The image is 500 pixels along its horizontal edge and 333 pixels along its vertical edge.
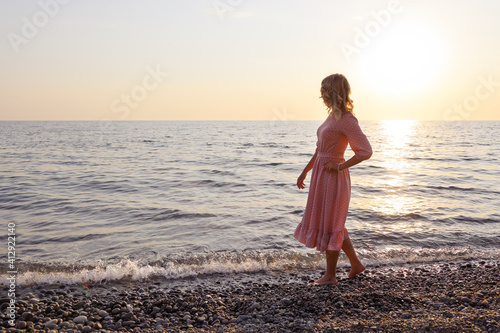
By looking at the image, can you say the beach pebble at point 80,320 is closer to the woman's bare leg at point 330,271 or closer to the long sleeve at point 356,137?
the woman's bare leg at point 330,271

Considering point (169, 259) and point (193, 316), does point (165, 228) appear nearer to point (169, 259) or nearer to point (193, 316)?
point (169, 259)

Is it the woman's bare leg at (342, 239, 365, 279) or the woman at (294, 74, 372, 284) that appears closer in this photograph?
the woman at (294, 74, 372, 284)

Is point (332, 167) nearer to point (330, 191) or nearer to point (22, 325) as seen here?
point (330, 191)

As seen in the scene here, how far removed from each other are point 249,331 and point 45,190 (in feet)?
35.7

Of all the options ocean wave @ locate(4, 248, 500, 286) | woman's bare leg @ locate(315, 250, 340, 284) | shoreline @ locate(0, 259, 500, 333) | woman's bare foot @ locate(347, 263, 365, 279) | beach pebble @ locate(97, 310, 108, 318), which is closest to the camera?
shoreline @ locate(0, 259, 500, 333)

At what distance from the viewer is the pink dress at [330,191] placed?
13.9ft

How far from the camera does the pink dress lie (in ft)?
13.9

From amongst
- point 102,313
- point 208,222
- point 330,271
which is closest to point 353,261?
point 330,271

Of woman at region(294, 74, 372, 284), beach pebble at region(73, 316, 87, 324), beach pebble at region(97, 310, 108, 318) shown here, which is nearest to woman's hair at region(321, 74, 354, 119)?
woman at region(294, 74, 372, 284)

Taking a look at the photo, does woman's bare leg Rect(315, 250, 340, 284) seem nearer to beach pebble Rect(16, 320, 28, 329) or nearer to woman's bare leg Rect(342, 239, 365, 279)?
woman's bare leg Rect(342, 239, 365, 279)

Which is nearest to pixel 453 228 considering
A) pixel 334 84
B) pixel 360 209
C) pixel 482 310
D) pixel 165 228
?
pixel 360 209

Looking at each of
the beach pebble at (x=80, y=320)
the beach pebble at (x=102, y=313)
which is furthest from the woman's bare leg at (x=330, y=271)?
the beach pebble at (x=80, y=320)

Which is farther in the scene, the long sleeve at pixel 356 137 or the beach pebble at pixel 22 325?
the long sleeve at pixel 356 137

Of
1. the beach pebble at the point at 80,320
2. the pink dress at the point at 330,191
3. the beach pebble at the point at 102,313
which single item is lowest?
the beach pebble at the point at 102,313
